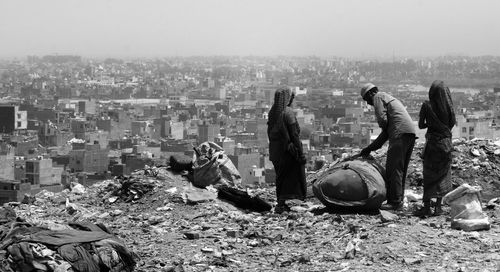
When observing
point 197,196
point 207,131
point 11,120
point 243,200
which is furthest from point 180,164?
point 11,120

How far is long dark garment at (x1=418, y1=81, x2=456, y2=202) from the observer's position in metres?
7.59

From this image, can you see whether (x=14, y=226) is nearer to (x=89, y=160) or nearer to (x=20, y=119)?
(x=89, y=160)

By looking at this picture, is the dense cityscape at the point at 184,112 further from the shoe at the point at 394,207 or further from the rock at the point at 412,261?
the rock at the point at 412,261

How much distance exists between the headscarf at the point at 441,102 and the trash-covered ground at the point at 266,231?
31.0 inches

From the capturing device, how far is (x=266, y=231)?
730 centimetres

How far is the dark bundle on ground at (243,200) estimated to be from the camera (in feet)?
27.5

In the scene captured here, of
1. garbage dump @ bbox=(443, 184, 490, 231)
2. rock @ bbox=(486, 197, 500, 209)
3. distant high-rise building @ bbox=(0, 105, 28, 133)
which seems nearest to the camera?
garbage dump @ bbox=(443, 184, 490, 231)

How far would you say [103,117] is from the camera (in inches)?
2746

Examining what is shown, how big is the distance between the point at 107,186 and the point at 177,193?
48.6 inches

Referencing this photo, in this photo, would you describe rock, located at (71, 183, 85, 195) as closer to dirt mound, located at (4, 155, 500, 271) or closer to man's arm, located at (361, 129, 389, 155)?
dirt mound, located at (4, 155, 500, 271)

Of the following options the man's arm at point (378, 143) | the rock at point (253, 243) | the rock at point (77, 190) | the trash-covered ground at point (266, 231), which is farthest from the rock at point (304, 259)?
the rock at point (77, 190)

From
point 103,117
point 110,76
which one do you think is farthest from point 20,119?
point 110,76

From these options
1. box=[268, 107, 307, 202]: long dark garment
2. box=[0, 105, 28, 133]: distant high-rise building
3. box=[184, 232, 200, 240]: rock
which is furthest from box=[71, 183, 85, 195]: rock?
box=[0, 105, 28, 133]: distant high-rise building

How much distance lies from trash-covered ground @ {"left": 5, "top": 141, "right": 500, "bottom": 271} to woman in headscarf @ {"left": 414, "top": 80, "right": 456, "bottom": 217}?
0.20 meters
